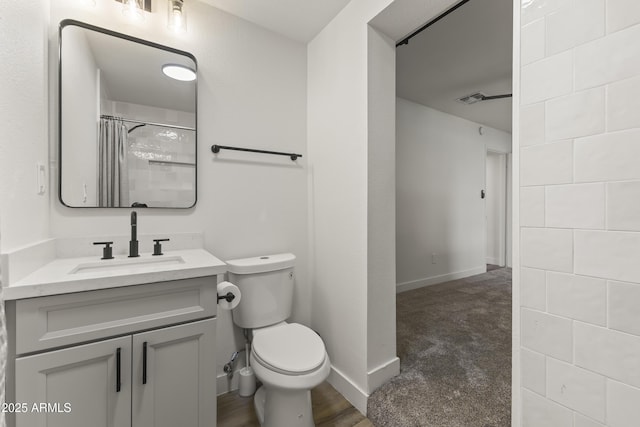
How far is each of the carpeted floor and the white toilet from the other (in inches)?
18.6

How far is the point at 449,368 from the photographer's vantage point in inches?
65.3

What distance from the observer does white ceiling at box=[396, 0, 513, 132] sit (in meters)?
1.83

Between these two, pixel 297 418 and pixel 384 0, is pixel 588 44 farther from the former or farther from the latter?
pixel 297 418

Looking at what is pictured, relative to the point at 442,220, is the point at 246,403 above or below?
below

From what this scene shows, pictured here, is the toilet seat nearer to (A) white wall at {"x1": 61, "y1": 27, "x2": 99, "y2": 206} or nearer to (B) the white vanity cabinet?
(B) the white vanity cabinet

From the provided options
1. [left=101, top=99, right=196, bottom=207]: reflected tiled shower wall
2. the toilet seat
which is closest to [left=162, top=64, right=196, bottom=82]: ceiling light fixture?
[left=101, top=99, right=196, bottom=207]: reflected tiled shower wall

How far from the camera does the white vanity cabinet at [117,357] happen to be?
852 millimetres

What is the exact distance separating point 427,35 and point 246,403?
273cm

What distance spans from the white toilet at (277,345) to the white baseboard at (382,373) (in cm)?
36

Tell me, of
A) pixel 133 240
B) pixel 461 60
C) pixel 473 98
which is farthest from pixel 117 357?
pixel 473 98

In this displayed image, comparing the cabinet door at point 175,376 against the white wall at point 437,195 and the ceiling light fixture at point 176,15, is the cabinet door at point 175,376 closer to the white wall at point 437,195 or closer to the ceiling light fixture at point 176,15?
the ceiling light fixture at point 176,15

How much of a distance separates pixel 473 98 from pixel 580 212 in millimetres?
2924

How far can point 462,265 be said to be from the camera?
3.82 meters

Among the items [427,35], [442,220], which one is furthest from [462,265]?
[427,35]
